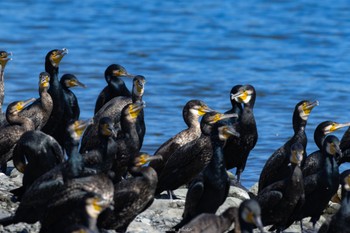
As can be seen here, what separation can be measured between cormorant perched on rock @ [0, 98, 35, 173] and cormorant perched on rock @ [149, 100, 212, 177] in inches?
63.4

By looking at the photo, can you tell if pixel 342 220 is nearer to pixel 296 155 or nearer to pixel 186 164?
pixel 296 155

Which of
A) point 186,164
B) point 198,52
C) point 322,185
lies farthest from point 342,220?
point 198,52

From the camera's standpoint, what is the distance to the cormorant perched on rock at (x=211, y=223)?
1126 cm

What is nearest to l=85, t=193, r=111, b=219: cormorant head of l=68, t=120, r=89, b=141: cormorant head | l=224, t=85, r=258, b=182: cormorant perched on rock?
l=68, t=120, r=89, b=141: cormorant head

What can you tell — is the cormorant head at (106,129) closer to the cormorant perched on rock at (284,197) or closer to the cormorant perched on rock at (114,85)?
the cormorant perched on rock at (284,197)

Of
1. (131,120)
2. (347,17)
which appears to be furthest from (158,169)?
(347,17)

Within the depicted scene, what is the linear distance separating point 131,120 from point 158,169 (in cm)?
67

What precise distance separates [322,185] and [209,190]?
4.51 feet

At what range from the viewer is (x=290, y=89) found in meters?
23.6

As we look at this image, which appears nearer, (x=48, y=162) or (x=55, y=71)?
(x=48, y=162)

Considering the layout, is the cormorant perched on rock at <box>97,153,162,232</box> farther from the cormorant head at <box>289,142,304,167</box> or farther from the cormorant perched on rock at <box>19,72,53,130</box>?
the cormorant perched on rock at <box>19,72,53,130</box>

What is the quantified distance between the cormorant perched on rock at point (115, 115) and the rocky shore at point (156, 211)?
2.85ft

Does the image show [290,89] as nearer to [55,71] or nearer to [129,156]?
[55,71]

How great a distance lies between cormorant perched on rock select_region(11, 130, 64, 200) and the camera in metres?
13.2
